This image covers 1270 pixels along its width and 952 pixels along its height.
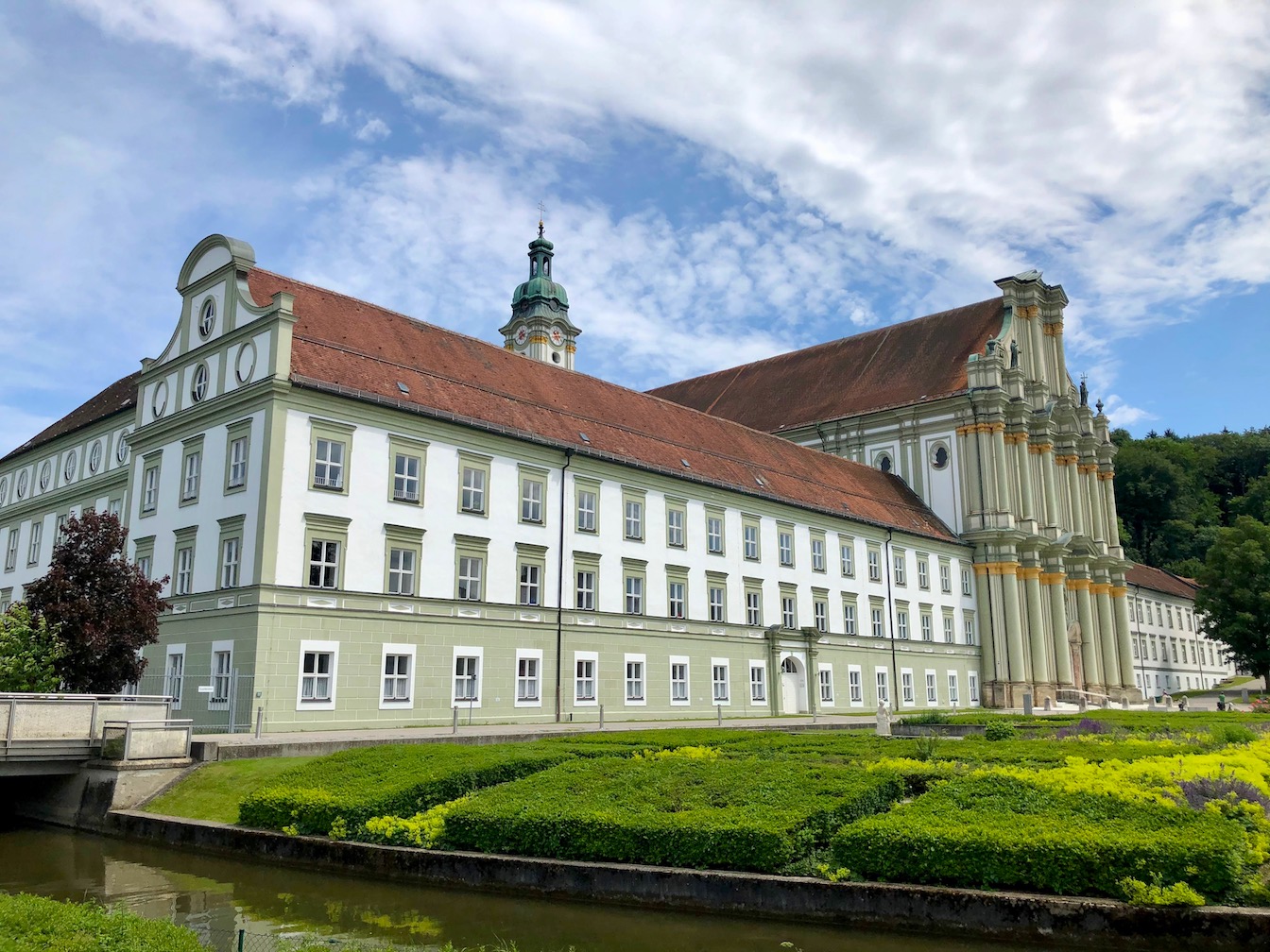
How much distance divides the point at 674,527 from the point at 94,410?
29729mm

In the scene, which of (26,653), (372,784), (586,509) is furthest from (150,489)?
(372,784)

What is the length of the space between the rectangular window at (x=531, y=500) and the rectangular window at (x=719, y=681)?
11.2m

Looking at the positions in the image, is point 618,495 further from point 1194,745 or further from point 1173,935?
point 1173,935

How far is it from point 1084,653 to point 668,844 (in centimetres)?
6315

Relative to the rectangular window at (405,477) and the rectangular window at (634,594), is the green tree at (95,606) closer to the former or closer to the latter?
the rectangular window at (405,477)

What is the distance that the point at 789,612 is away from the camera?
152ft

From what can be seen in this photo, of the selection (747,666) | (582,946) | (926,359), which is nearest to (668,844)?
(582,946)

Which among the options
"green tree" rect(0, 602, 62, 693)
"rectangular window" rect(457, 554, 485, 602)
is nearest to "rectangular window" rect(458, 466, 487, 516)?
"rectangular window" rect(457, 554, 485, 602)

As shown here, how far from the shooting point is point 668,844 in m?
12.9

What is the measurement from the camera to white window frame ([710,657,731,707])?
4169cm

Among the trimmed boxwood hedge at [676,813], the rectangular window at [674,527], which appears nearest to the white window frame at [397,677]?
the rectangular window at [674,527]

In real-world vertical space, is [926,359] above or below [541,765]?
above

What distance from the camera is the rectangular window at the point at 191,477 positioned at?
32.4m

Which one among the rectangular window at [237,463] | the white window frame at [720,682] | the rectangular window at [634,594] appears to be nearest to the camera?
the rectangular window at [237,463]
